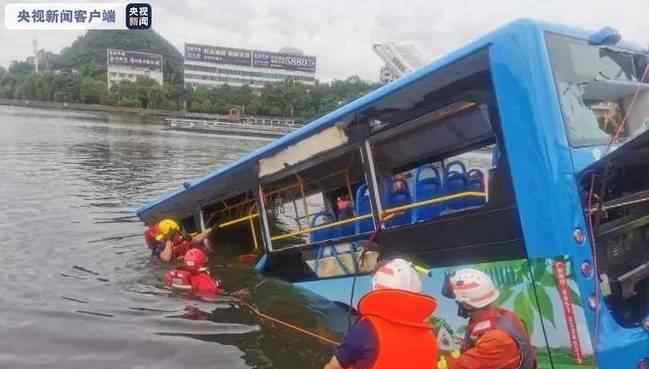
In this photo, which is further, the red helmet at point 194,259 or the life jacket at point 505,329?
the red helmet at point 194,259

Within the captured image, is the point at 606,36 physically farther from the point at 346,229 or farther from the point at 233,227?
the point at 233,227

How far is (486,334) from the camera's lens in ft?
11.6

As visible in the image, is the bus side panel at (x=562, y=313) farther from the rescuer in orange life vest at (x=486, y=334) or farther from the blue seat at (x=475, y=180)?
the blue seat at (x=475, y=180)

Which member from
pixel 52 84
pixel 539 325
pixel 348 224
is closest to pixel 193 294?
pixel 348 224

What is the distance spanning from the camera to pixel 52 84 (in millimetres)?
104312

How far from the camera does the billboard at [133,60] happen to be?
114312 millimetres

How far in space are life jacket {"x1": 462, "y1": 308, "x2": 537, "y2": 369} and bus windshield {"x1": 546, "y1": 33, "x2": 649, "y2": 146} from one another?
154cm

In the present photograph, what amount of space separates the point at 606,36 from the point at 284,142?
3.42m

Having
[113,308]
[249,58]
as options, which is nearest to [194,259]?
[113,308]

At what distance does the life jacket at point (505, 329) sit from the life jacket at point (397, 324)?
0.44 metres

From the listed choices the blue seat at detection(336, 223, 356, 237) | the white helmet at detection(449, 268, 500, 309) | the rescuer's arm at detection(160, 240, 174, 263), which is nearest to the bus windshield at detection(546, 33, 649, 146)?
the white helmet at detection(449, 268, 500, 309)

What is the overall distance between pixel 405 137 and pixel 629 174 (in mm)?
1960

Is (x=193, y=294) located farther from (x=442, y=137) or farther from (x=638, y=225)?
(x=638, y=225)

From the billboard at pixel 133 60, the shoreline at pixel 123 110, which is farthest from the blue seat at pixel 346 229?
the billboard at pixel 133 60
